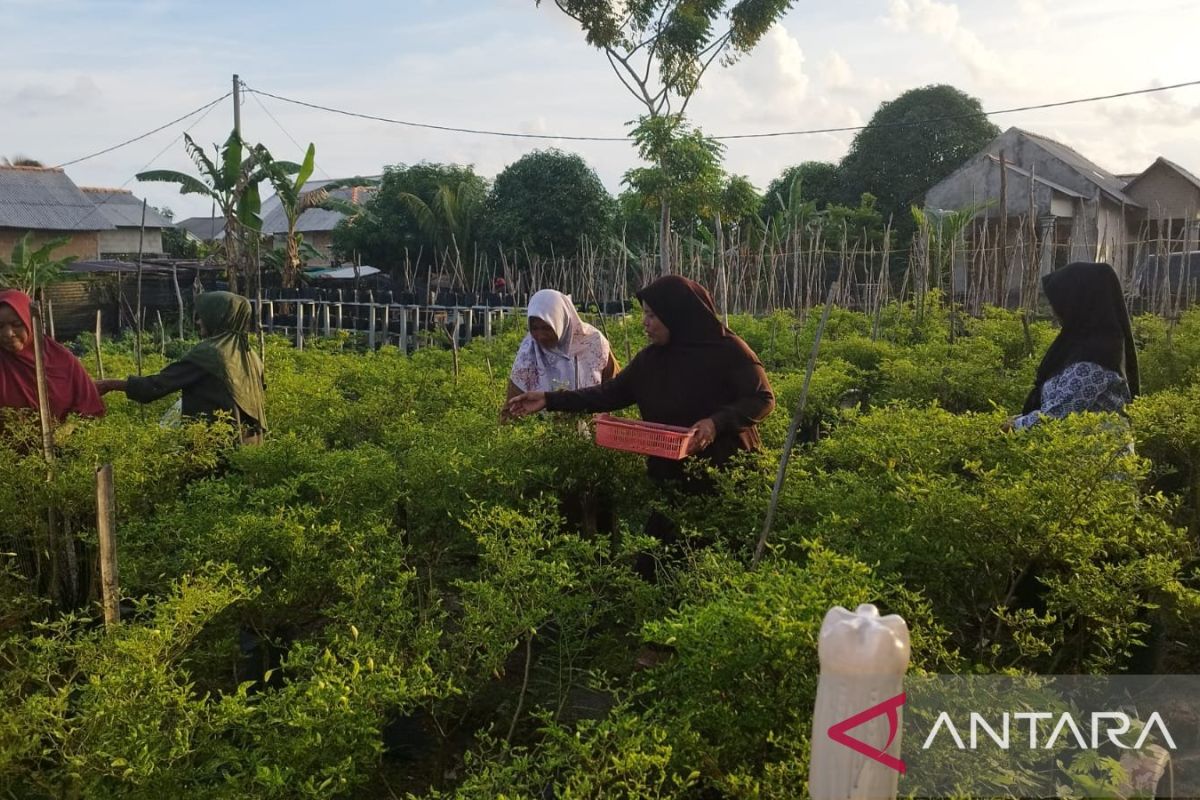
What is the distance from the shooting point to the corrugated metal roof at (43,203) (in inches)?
977

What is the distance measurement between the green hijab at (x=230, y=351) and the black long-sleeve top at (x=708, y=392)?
2265 millimetres

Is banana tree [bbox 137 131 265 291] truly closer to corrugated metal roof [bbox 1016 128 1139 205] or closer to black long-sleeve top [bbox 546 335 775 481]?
black long-sleeve top [bbox 546 335 775 481]

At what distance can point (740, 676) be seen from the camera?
2.10 metres

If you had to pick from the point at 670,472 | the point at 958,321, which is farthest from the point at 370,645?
the point at 958,321

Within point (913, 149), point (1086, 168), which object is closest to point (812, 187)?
point (913, 149)

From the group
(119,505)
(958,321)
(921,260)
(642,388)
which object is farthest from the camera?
(921,260)

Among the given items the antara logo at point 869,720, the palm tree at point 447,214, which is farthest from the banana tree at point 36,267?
the antara logo at point 869,720

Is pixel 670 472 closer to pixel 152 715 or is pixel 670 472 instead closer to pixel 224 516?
pixel 224 516

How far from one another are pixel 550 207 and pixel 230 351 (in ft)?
61.2

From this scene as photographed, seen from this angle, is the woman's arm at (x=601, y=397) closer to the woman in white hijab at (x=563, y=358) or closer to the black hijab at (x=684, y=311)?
the black hijab at (x=684, y=311)

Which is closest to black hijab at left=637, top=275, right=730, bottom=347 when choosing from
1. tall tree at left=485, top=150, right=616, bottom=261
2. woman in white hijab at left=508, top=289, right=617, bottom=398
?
woman in white hijab at left=508, top=289, right=617, bottom=398

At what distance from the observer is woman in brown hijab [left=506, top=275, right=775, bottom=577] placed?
3.73 m

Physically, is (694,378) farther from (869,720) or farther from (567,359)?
(869,720)

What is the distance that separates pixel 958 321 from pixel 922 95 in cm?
1974
